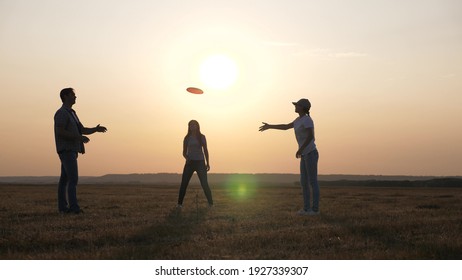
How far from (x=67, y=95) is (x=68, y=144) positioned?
3.63 feet

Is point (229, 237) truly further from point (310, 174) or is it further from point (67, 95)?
point (67, 95)

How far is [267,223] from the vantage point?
9.84 meters

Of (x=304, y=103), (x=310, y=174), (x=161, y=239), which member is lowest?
(x=161, y=239)

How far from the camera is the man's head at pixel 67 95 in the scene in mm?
11797

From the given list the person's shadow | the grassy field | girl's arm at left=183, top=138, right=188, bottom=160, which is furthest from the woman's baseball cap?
girl's arm at left=183, top=138, right=188, bottom=160

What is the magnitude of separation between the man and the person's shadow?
2.35 meters

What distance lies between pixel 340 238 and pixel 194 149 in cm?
707

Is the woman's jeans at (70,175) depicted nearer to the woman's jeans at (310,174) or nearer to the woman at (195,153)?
the woman at (195,153)

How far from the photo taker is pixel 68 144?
1174 centimetres

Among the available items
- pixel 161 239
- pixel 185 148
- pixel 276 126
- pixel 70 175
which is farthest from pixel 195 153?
pixel 161 239

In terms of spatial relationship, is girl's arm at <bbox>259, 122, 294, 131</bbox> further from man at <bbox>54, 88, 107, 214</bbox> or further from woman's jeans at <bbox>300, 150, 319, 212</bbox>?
man at <bbox>54, 88, 107, 214</bbox>

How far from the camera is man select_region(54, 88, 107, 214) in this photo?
11625 millimetres
